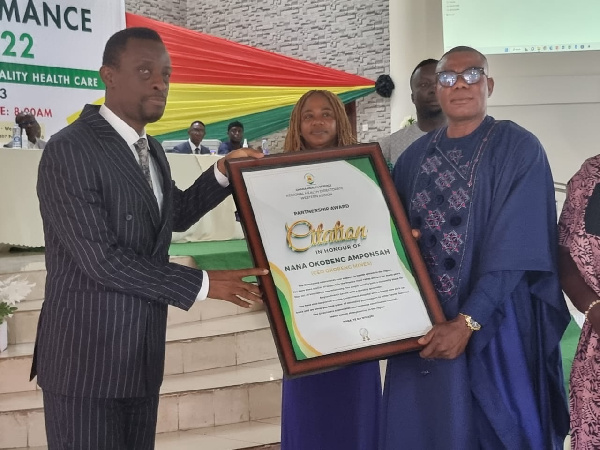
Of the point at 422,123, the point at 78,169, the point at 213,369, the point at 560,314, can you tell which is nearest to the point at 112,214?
the point at 78,169

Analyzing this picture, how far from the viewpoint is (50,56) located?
316 inches

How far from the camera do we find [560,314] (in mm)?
2057

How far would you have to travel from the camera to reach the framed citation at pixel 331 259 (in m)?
1.99

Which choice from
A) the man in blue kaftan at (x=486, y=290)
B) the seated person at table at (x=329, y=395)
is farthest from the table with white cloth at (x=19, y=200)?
the man in blue kaftan at (x=486, y=290)

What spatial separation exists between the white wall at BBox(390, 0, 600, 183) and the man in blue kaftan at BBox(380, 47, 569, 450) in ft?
16.1

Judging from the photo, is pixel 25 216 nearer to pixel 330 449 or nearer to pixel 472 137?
pixel 330 449

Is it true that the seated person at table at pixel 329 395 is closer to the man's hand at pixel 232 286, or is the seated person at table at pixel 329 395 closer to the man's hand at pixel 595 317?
the man's hand at pixel 232 286

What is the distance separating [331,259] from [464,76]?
2.06ft

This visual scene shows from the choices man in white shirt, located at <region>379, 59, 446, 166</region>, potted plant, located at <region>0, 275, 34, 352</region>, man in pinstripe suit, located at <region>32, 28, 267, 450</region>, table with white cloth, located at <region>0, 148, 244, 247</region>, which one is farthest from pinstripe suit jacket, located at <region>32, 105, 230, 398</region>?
table with white cloth, located at <region>0, 148, 244, 247</region>

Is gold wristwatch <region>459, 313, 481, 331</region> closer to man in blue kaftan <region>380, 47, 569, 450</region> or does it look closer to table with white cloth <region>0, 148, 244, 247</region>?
man in blue kaftan <region>380, 47, 569, 450</region>

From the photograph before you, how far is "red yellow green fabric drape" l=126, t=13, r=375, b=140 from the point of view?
32.6ft

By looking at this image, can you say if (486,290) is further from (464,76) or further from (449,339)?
(464,76)

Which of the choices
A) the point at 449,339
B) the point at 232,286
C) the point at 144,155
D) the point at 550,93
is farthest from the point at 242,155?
the point at 550,93

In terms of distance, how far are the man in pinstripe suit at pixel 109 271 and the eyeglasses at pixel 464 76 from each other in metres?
0.74
